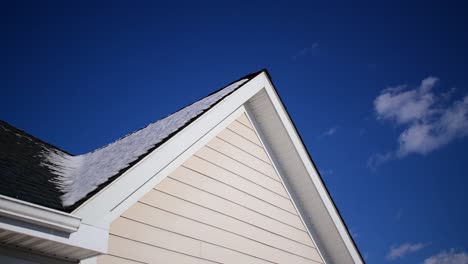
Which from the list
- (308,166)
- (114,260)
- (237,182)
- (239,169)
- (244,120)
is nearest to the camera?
(114,260)

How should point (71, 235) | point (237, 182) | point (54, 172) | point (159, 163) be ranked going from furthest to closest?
point (237, 182), point (54, 172), point (159, 163), point (71, 235)

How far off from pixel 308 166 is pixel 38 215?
15.4 feet

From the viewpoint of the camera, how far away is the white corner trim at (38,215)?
8.74 feet

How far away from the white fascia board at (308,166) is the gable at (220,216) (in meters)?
0.54

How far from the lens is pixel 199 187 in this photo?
16.3 ft

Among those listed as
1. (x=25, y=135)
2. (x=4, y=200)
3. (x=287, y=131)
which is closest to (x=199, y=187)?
(x=287, y=131)

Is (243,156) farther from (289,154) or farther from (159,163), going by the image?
(159,163)

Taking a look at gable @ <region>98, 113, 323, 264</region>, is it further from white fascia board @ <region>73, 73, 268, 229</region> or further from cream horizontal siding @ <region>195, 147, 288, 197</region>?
white fascia board @ <region>73, 73, 268, 229</region>

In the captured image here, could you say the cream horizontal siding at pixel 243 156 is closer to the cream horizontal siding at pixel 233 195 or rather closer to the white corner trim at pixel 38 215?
the cream horizontal siding at pixel 233 195

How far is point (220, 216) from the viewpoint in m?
5.05

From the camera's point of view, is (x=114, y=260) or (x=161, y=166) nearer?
(x=114, y=260)

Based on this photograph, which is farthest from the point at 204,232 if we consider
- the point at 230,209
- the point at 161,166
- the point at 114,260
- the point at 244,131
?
→ the point at 244,131

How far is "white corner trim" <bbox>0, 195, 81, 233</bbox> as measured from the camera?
2.66m

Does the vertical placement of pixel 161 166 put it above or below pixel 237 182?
below
